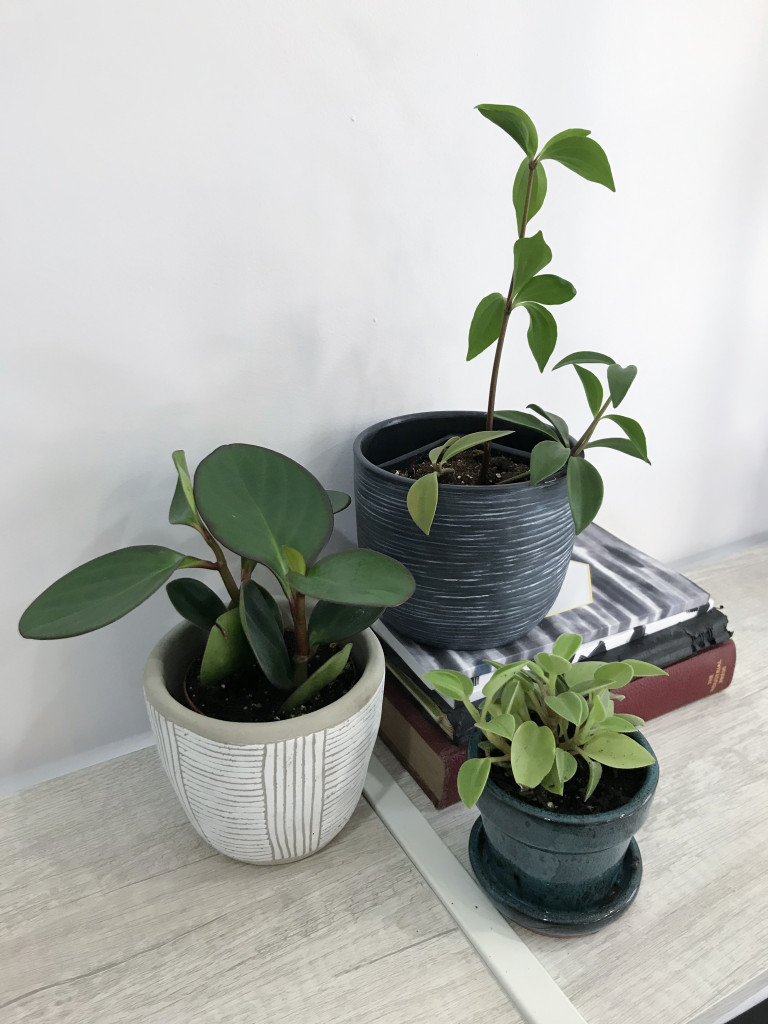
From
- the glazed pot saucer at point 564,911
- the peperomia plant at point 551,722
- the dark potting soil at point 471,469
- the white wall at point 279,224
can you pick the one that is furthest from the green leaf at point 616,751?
the white wall at point 279,224

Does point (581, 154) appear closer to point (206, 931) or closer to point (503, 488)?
point (503, 488)

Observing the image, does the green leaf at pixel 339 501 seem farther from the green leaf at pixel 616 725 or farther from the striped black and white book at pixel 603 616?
the green leaf at pixel 616 725

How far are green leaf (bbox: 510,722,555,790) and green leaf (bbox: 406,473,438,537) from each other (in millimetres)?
148

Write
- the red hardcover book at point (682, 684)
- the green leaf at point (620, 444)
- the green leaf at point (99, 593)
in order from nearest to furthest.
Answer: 1. the green leaf at point (99, 593)
2. the green leaf at point (620, 444)
3. the red hardcover book at point (682, 684)

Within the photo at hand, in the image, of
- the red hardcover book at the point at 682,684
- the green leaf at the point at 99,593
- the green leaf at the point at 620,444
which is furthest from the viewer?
the red hardcover book at the point at 682,684

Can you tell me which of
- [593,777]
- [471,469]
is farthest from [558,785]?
[471,469]

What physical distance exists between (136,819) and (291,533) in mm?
290

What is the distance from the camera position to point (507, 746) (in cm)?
53

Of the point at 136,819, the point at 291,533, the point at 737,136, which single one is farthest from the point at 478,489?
the point at 737,136

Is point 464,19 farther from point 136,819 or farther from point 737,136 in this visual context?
point 136,819

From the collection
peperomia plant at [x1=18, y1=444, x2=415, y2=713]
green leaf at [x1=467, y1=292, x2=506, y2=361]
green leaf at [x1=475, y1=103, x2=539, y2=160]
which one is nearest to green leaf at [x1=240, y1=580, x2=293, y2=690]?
peperomia plant at [x1=18, y1=444, x2=415, y2=713]

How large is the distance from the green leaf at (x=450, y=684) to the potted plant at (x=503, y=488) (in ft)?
0.31

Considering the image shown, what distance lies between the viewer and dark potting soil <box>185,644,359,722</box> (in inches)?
21.8

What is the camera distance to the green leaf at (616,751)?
1.63ft
